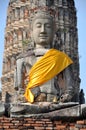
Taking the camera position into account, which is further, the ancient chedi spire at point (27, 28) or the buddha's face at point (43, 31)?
→ the ancient chedi spire at point (27, 28)

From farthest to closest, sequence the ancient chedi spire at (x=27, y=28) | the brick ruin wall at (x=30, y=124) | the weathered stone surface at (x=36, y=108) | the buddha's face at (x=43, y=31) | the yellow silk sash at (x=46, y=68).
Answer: the ancient chedi spire at (x=27, y=28) < the buddha's face at (x=43, y=31) < the yellow silk sash at (x=46, y=68) < the weathered stone surface at (x=36, y=108) < the brick ruin wall at (x=30, y=124)

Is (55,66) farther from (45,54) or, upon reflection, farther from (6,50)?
(6,50)

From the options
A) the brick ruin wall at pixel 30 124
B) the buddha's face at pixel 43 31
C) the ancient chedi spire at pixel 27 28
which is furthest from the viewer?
the ancient chedi spire at pixel 27 28

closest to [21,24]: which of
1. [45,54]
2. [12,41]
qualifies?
[12,41]

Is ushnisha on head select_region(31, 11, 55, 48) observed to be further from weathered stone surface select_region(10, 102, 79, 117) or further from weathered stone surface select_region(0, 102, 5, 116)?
weathered stone surface select_region(0, 102, 5, 116)

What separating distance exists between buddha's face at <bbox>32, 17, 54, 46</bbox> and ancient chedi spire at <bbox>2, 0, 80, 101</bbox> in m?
40.5

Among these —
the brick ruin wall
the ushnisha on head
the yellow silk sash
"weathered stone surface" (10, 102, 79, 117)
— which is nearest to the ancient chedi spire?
the ushnisha on head

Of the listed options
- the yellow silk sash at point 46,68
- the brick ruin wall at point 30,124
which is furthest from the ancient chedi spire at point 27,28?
the brick ruin wall at point 30,124

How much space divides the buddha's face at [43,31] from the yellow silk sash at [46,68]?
0.43m

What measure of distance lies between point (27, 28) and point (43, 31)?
42.5 metres

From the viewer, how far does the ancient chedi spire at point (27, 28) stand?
165ft

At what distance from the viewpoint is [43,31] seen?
8.70 m

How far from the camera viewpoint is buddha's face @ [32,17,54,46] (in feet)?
28.6

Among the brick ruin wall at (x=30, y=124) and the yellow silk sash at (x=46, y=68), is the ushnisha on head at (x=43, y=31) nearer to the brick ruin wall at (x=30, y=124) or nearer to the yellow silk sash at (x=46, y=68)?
the yellow silk sash at (x=46, y=68)
